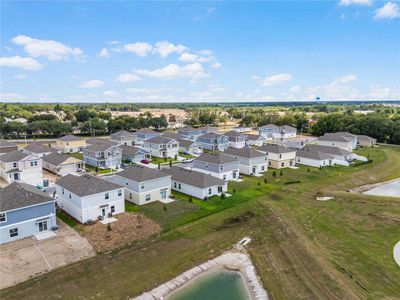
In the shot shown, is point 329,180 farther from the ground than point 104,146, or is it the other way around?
point 104,146

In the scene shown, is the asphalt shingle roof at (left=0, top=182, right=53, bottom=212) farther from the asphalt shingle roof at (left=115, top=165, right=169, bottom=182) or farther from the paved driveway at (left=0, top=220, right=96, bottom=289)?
the asphalt shingle roof at (left=115, top=165, right=169, bottom=182)

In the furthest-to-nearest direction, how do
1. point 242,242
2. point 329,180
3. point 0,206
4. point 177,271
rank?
point 329,180 < point 242,242 < point 0,206 < point 177,271

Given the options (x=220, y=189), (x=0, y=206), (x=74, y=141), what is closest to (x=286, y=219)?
(x=220, y=189)

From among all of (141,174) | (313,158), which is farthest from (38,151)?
(313,158)

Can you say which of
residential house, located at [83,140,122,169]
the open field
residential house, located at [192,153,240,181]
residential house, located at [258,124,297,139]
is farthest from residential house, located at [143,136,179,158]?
residential house, located at [258,124,297,139]

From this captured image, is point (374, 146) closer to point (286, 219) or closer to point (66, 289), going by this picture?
point (286, 219)

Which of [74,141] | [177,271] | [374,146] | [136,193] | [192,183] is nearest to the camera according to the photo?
[177,271]
